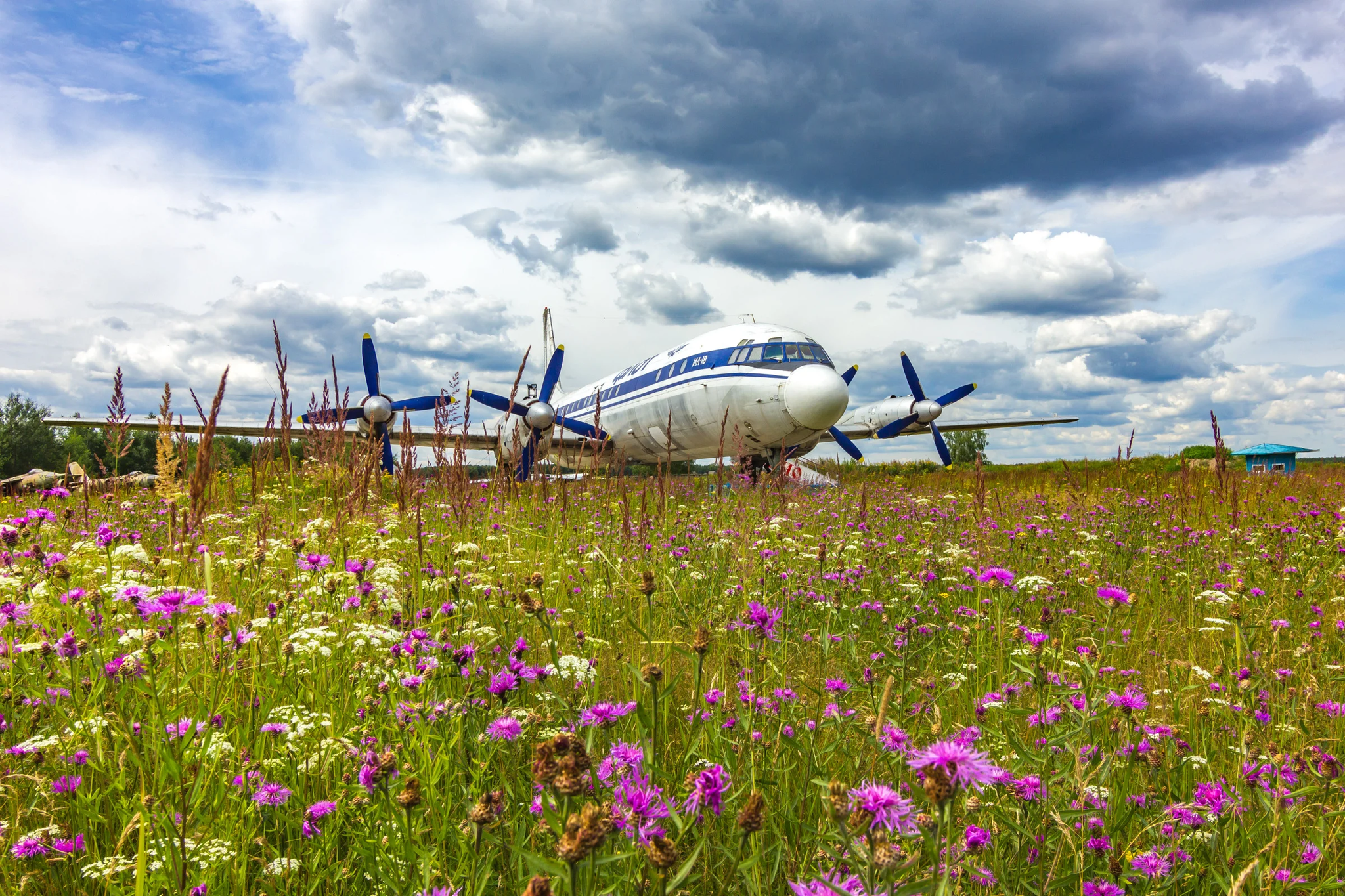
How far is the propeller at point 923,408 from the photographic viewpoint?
22.0 m

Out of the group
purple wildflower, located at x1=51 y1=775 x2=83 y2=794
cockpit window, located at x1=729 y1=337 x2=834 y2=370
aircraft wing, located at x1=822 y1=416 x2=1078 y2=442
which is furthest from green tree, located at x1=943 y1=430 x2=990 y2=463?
purple wildflower, located at x1=51 y1=775 x2=83 y2=794

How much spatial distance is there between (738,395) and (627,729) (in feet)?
46.1

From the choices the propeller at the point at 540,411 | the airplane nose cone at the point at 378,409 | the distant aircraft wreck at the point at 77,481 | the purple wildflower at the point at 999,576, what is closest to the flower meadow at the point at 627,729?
the purple wildflower at the point at 999,576

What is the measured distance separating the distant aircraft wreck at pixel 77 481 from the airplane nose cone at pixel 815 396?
1109 centimetres

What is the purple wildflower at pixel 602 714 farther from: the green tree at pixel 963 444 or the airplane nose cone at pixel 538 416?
the green tree at pixel 963 444

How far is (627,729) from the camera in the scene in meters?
1.83

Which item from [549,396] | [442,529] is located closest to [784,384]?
[549,396]

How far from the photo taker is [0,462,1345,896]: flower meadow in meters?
1.25

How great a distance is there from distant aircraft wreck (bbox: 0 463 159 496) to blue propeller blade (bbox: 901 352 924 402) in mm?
20230

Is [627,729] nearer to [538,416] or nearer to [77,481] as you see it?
[77,481]

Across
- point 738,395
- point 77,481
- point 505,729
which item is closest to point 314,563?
point 505,729

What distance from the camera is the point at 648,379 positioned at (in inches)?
746

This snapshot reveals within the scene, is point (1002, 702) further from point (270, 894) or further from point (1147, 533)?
point (1147, 533)

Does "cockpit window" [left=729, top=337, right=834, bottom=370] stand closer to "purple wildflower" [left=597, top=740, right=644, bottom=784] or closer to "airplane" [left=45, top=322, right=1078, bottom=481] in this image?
"airplane" [left=45, top=322, right=1078, bottom=481]
